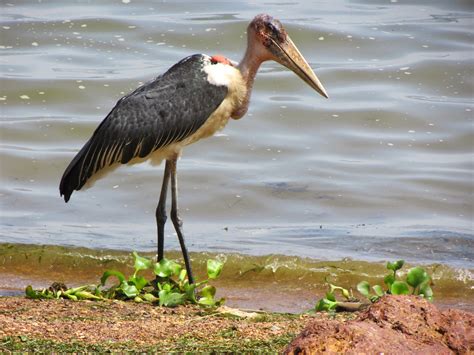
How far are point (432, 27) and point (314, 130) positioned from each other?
4.04 meters

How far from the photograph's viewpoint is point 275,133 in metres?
11.8

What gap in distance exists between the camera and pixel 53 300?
259 inches

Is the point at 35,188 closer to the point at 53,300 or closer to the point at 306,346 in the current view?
the point at 53,300

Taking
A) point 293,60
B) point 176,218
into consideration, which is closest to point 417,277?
point 176,218

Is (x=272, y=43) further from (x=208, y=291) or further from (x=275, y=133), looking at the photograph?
(x=275, y=133)

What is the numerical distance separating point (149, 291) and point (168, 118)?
121cm

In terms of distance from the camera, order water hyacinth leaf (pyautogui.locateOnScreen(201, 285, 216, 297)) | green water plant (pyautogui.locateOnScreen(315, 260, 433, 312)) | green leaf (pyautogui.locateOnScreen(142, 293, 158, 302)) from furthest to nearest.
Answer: water hyacinth leaf (pyautogui.locateOnScreen(201, 285, 216, 297)), green leaf (pyautogui.locateOnScreen(142, 293, 158, 302)), green water plant (pyautogui.locateOnScreen(315, 260, 433, 312))

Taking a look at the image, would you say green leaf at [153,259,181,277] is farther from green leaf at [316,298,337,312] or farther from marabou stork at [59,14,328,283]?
green leaf at [316,298,337,312]

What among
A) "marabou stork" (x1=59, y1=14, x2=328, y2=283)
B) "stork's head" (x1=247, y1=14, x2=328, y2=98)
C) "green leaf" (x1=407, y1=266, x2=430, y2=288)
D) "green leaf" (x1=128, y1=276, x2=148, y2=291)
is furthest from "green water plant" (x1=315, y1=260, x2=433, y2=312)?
"stork's head" (x1=247, y1=14, x2=328, y2=98)

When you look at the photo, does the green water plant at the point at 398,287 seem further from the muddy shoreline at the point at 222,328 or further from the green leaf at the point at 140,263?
the green leaf at the point at 140,263

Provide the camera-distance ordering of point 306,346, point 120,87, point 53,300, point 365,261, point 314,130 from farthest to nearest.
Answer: point 120,87
point 314,130
point 365,261
point 53,300
point 306,346

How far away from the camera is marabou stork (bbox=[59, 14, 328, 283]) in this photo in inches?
294

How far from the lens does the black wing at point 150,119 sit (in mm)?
7457

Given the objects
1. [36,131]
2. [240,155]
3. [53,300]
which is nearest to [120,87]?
[36,131]
